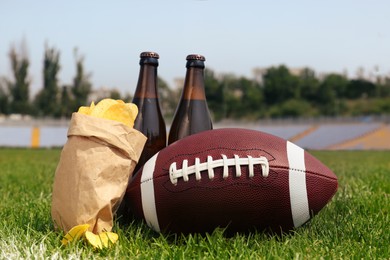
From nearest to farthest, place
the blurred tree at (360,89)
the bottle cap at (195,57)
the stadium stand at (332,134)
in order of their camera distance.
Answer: the bottle cap at (195,57), the stadium stand at (332,134), the blurred tree at (360,89)

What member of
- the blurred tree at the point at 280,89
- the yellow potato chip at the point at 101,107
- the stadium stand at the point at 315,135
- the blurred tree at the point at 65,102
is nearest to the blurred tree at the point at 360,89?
the blurred tree at the point at 280,89

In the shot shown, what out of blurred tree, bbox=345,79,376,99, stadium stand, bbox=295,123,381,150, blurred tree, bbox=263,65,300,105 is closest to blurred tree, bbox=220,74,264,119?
blurred tree, bbox=263,65,300,105

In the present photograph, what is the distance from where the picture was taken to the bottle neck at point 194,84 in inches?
84.4

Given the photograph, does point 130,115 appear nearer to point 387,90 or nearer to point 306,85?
point 306,85

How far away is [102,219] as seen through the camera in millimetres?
1749

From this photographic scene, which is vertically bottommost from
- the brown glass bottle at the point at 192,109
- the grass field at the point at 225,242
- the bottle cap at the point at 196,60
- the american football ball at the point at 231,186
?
the grass field at the point at 225,242

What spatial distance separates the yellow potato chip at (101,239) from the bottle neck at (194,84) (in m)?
0.77

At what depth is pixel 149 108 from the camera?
7.16 ft

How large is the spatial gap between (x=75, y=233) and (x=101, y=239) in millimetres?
100

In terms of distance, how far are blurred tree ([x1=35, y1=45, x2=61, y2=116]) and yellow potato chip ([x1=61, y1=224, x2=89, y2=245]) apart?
109 ft

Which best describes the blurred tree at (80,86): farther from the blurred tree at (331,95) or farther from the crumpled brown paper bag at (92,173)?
the crumpled brown paper bag at (92,173)

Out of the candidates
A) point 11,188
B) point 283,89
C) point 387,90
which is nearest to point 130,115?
point 11,188

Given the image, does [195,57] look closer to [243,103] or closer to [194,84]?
[194,84]

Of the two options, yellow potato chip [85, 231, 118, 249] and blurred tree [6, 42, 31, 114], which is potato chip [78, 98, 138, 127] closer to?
yellow potato chip [85, 231, 118, 249]
